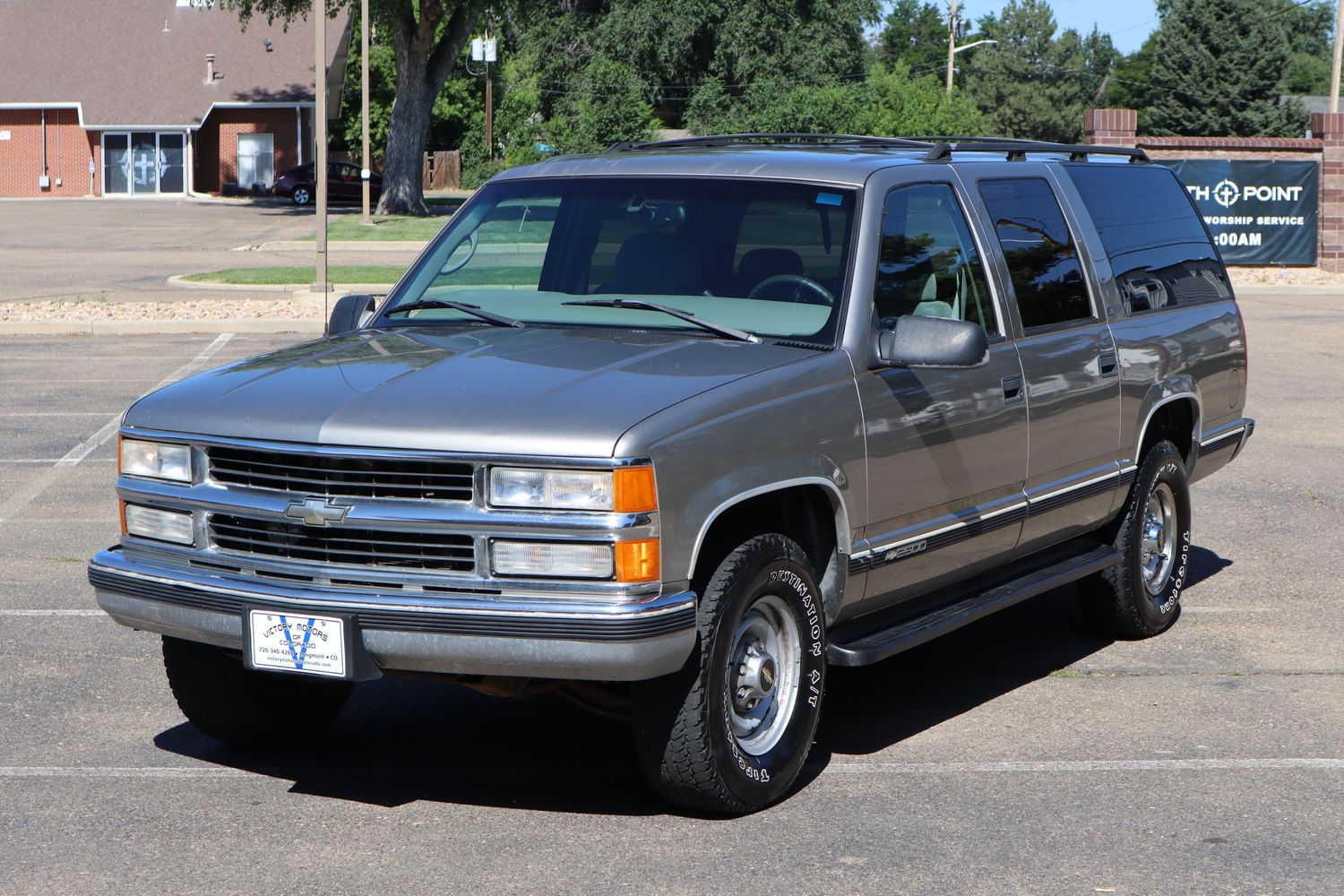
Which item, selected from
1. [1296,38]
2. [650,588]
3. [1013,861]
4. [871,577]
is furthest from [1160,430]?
[1296,38]

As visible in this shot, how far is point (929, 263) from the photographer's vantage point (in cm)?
598

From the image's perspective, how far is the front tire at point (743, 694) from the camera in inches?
189

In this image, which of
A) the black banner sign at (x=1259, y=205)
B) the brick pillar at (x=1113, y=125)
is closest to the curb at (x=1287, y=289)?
A: the black banner sign at (x=1259, y=205)

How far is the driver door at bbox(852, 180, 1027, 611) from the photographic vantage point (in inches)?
218

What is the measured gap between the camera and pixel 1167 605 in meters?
7.55

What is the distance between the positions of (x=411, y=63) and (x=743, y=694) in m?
42.6

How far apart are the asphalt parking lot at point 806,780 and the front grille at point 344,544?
84 cm

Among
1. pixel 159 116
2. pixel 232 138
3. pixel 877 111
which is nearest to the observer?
pixel 877 111

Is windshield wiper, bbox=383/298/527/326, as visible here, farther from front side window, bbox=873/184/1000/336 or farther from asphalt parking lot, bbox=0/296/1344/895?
asphalt parking lot, bbox=0/296/1344/895

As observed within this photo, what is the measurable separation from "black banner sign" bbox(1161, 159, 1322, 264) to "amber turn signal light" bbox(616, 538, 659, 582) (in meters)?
27.9

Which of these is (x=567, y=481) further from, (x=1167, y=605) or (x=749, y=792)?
(x=1167, y=605)

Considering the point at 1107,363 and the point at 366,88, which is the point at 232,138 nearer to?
the point at 366,88

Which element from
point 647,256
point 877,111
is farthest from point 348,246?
point 647,256

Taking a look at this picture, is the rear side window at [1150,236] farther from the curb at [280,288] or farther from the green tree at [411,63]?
the green tree at [411,63]
